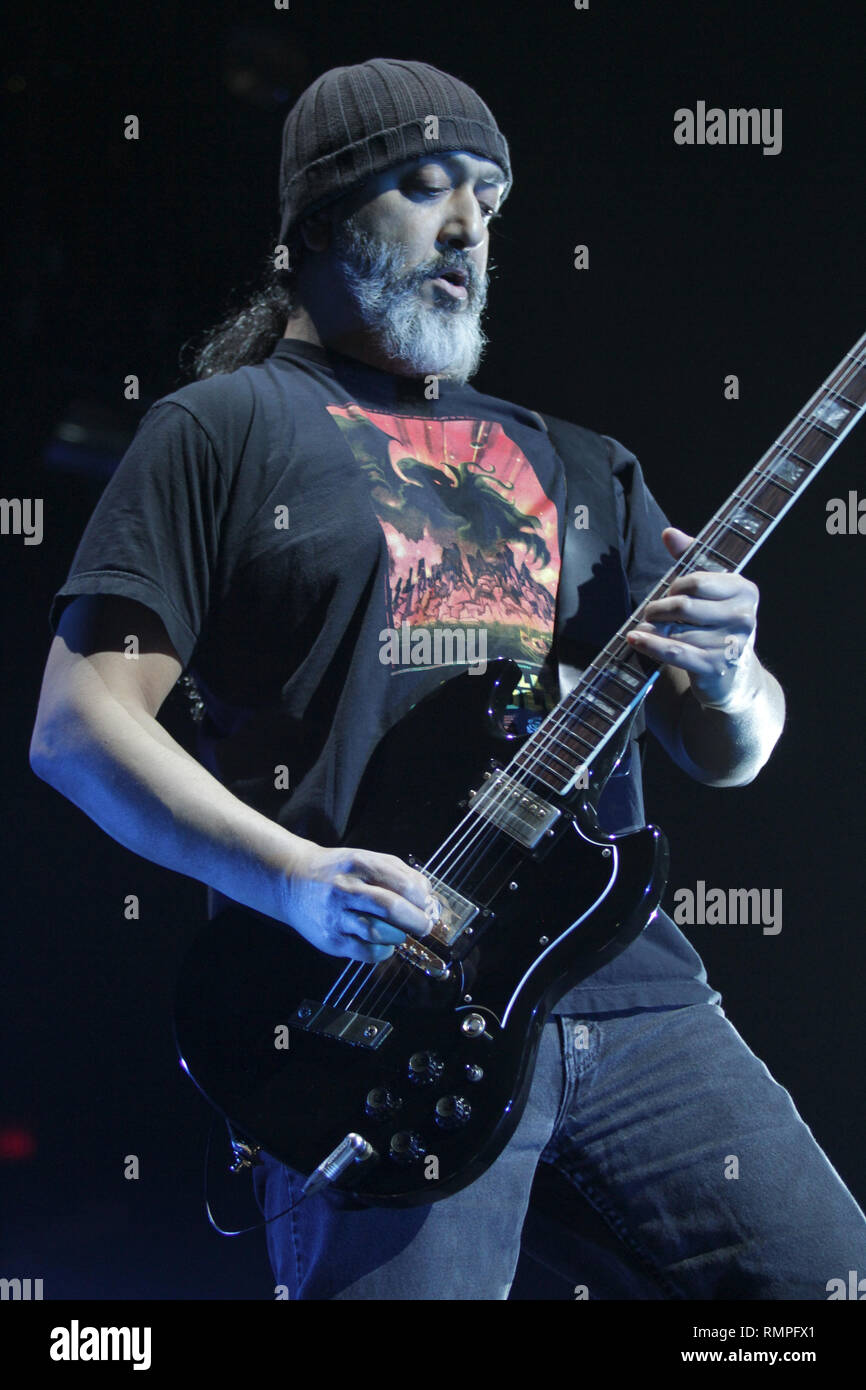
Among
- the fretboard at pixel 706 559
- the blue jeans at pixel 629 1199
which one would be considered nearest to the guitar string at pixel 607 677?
the fretboard at pixel 706 559

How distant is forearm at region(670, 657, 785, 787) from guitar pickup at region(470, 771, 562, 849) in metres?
0.29

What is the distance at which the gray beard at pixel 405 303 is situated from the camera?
1796mm

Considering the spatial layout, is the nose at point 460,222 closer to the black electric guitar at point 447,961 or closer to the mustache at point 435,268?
the mustache at point 435,268

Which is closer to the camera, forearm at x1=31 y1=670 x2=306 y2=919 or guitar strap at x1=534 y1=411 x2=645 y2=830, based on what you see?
forearm at x1=31 y1=670 x2=306 y2=919

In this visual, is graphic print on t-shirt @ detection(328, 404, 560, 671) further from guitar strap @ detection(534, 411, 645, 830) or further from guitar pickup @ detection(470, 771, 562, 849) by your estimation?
guitar pickup @ detection(470, 771, 562, 849)

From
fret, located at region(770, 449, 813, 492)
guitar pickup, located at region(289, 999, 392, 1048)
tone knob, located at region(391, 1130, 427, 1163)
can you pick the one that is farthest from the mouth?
tone knob, located at region(391, 1130, 427, 1163)

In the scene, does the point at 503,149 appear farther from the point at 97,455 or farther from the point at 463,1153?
the point at 463,1153

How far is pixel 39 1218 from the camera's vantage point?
221 centimetres

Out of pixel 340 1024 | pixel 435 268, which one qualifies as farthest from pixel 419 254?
pixel 340 1024

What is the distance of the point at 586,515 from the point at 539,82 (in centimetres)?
104

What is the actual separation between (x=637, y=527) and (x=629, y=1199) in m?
0.99

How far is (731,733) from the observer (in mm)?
1621

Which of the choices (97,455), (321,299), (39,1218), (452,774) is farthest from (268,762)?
(39,1218)

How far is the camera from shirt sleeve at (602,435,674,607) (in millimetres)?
1814
